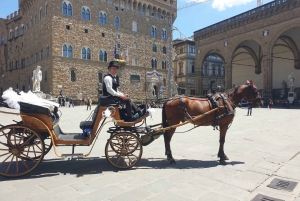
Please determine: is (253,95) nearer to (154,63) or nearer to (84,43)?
(84,43)

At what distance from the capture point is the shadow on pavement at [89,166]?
13.7 feet

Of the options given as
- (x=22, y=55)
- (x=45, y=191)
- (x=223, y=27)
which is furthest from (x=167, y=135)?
(x=22, y=55)

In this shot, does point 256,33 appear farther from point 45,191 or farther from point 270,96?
point 45,191

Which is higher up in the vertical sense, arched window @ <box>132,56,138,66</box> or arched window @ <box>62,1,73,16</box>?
arched window @ <box>62,1,73,16</box>

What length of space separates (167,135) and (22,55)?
41.8m

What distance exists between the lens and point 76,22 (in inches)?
1247

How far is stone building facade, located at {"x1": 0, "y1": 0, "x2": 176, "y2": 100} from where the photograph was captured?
3038cm

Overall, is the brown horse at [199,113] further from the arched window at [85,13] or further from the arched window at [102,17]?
the arched window at [102,17]

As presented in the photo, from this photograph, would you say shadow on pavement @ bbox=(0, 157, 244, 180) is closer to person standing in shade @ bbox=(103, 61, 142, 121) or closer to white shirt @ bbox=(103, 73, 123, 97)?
person standing in shade @ bbox=(103, 61, 142, 121)

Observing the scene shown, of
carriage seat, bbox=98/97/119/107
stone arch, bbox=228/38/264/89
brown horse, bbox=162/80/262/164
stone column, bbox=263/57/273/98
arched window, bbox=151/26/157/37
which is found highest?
arched window, bbox=151/26/157/37

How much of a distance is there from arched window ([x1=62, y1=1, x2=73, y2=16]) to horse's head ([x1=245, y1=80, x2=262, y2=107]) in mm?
30689

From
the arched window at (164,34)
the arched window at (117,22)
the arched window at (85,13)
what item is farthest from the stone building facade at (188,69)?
the arched window at (85,13)

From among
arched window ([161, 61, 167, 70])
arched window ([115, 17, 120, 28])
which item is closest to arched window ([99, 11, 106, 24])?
arched window ([115, 17, 120, 28])

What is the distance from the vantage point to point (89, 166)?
4.58 m
